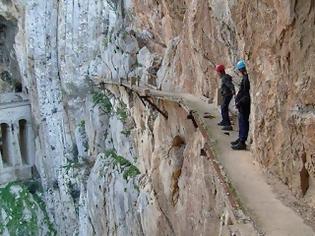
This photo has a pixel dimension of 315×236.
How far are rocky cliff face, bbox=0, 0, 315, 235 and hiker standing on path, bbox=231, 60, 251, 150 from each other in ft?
1.23

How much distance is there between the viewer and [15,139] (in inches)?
1179

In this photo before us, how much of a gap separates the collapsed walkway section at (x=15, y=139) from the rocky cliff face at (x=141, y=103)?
1.14 metres

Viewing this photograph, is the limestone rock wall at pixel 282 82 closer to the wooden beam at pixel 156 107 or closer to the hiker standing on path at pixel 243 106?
the hiker standing on path at pixel 243 106

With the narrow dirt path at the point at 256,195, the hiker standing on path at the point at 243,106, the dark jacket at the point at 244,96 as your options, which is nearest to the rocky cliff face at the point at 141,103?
the narrow dirt path at the point at 256,195

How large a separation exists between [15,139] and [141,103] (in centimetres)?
1580

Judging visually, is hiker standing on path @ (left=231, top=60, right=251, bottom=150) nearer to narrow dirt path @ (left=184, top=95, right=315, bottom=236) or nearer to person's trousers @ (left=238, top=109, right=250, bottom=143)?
person's trousers @ (left=238, top=109, right=250, bottom=143)

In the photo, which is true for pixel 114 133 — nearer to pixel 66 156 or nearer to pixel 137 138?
pixel 137 138

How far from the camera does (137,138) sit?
1720cm

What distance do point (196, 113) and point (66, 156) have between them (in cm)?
1938

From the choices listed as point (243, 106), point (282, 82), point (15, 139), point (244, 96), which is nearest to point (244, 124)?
point (243, 106)

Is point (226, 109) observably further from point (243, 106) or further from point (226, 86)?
point (243, 106)

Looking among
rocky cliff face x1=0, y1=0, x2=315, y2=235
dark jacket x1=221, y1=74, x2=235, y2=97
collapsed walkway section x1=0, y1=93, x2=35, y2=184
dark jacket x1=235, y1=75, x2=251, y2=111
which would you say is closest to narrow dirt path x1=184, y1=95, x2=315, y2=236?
rocky cliff face x1=0, y1=0, x2=315, y2=235

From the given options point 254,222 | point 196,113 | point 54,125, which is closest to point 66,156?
point 54,125

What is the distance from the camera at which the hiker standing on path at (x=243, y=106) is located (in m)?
7.86
